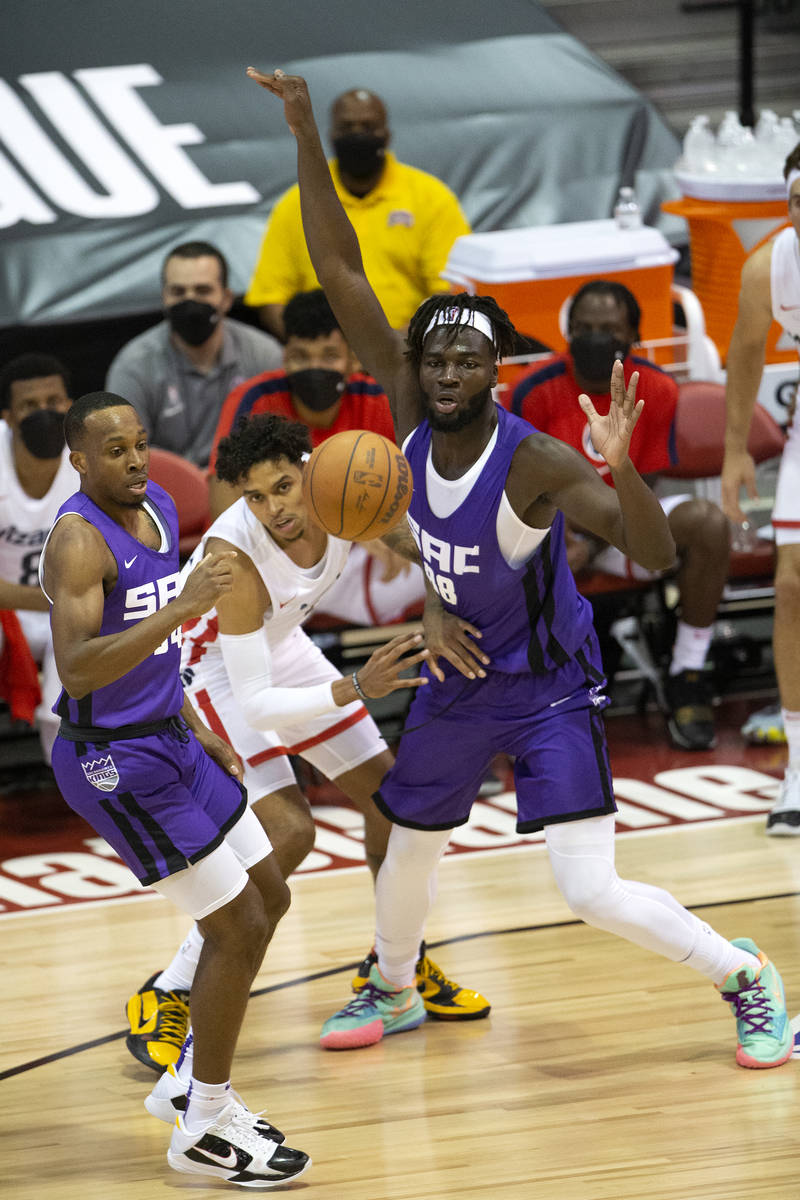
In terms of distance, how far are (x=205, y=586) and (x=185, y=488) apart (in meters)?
2.90

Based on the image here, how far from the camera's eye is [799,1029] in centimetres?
427

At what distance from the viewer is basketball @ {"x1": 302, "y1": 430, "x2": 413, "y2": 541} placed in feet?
13.0

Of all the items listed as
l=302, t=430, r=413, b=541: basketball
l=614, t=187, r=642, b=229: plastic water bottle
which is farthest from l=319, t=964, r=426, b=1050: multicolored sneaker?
l=614, t=187, r=642, b=229: plastic water bottle

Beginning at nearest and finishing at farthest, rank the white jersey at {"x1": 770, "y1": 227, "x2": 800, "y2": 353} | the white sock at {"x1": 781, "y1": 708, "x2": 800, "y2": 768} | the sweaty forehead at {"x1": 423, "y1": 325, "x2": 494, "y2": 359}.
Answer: the sweaty forehead at {"x1": 423, "y1": 325, "x2": 494, "y2": 359}
the white jersey at {"x1": 770, "y1": 227, "x2": 800, "y2": 353}
the white sock at {"x1": 781, "y1": 708, "x2": 800, "y2": 768}

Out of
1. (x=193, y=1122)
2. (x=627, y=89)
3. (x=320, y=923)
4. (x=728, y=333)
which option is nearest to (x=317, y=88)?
(x=627, y=89)

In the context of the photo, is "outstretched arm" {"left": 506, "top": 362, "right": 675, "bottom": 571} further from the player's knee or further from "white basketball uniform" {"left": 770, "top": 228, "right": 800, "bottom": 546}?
"white basketball uniform" {"left": 770, "top": 228, "right": 800, "bottom": 546}

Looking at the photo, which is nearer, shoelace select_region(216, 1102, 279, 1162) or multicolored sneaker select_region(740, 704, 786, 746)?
shoelace select_region(216, 1102, 279, 1162)

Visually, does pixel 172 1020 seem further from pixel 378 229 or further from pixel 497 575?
pixel 378 229

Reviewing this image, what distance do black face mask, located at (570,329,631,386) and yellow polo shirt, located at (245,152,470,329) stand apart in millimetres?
1500

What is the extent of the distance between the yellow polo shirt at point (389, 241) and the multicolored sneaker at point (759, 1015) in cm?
420

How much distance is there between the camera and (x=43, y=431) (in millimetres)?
6305

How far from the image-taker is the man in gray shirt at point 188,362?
7078mm

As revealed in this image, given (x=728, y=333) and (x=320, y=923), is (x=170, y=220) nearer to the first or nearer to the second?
(x=728, y=333)

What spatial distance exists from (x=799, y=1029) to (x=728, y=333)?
439 centimetres
